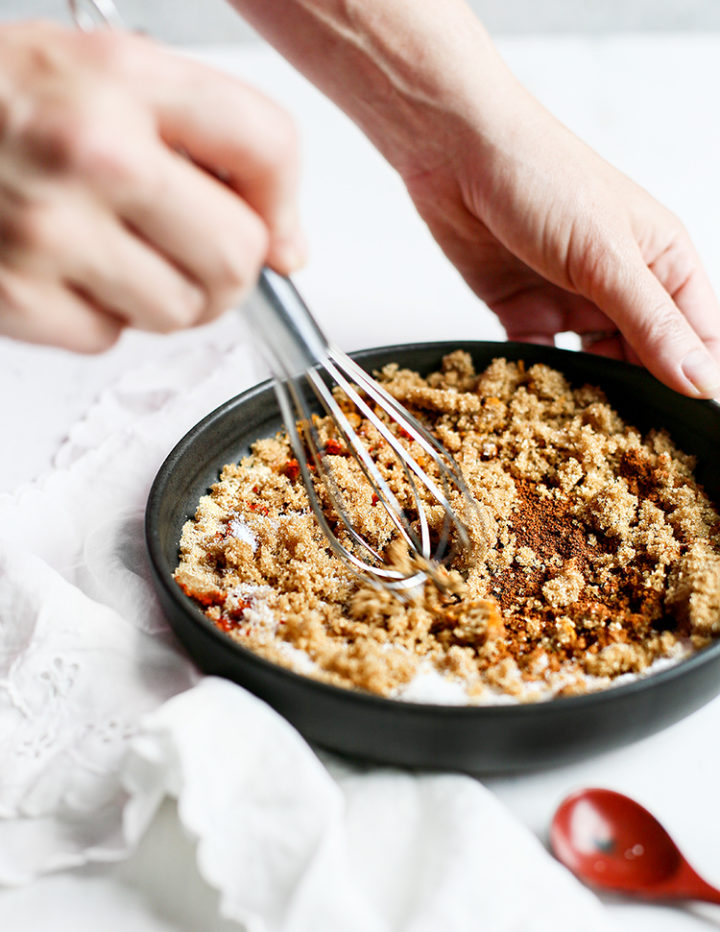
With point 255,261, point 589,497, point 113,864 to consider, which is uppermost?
point 255,261

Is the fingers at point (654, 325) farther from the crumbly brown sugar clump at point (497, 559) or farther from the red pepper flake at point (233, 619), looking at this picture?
the red pepper flake at point (233, 619)

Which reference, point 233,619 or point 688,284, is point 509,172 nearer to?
point 688,284

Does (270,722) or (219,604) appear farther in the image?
(219,604)

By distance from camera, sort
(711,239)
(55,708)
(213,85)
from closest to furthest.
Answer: (213,85), (55,708), (711,239)

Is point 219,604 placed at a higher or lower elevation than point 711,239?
lower

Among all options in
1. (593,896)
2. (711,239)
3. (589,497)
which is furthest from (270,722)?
(711,239)

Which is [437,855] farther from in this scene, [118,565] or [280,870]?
[118,565]

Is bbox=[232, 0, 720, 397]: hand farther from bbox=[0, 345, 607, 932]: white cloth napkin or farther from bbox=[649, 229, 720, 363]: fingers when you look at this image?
bbox=[0, 345, 607, 932]: white cloth napkin

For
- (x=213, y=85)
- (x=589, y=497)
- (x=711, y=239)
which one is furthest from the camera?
(x=711, y=239)
